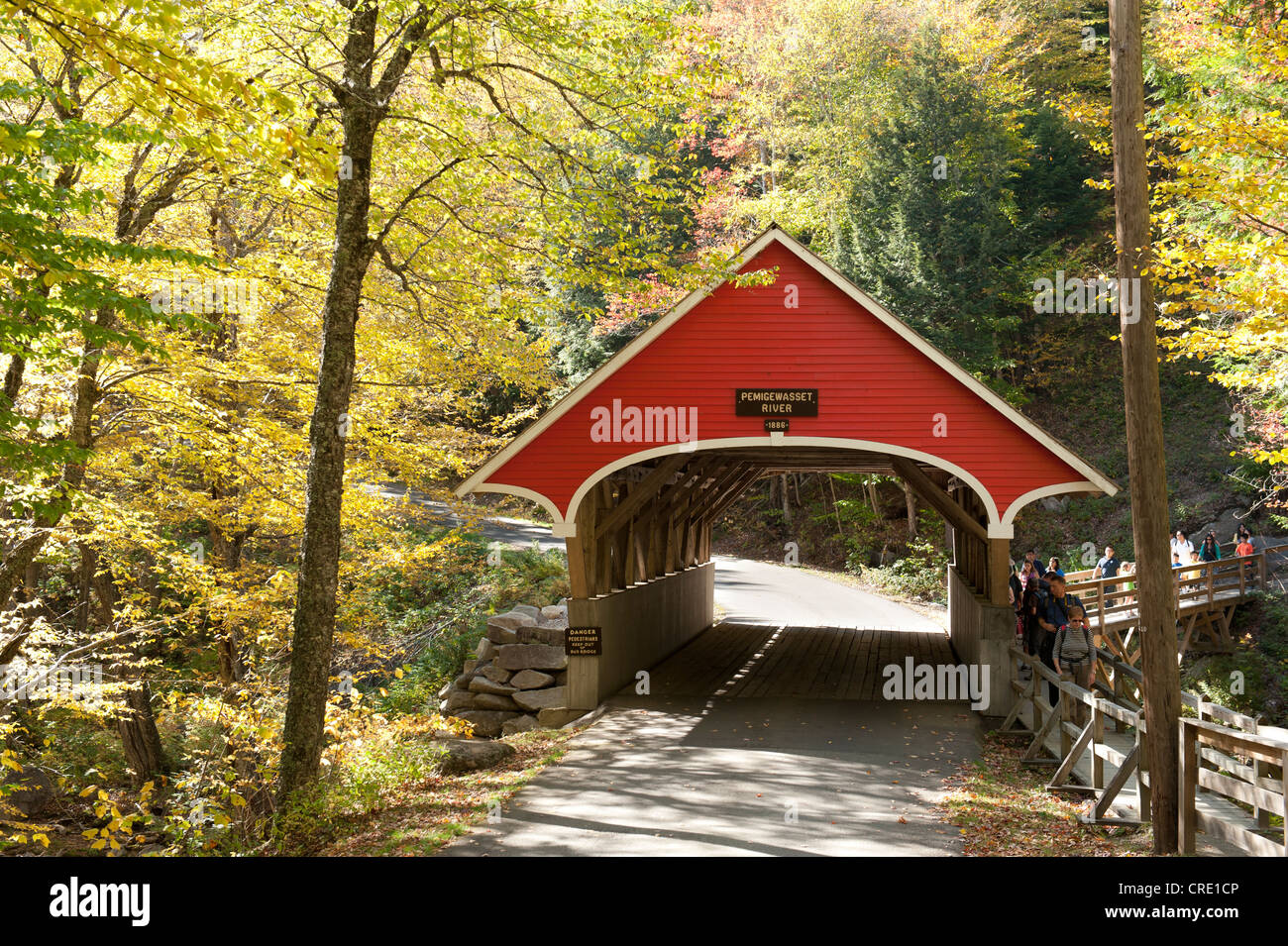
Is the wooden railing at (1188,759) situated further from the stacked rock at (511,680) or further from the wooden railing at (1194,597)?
the wooden railing at (1194,597)

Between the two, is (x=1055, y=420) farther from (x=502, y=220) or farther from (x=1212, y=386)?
(x=502, y=220)

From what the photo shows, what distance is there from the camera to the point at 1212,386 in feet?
103

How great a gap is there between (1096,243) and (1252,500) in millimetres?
10011

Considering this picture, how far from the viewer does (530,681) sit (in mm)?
14297

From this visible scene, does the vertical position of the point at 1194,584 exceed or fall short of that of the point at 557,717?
it exceeds it

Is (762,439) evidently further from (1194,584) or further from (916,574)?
(916,574)

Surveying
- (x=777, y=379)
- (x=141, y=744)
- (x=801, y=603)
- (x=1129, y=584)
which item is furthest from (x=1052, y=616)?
(x=801, y=603)

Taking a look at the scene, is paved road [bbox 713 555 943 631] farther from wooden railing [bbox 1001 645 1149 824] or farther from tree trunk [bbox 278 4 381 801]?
tree trunk [bbox 278 4 381 801]

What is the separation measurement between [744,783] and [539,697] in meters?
5.71

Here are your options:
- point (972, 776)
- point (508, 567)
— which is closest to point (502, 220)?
point (972, 776)

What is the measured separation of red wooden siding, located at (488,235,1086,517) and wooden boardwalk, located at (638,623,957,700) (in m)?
3.82

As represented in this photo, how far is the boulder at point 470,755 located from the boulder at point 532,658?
3.70 metres

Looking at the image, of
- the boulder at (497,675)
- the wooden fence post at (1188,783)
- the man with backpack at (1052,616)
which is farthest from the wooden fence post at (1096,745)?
the boulder at (497,675)

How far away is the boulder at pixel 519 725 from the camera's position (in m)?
13.6
